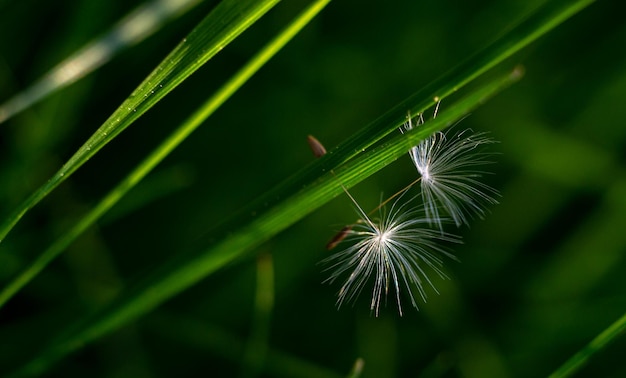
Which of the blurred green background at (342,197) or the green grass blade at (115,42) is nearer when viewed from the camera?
the green grass blade at (115,42)

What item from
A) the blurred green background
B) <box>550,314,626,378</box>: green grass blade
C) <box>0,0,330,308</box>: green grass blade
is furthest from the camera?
the blurred green background

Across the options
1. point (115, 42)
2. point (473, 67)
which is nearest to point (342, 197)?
point (115, 42)

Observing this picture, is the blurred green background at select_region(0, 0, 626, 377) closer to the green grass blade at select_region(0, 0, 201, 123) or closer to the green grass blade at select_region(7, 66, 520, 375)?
the green grass blade at select_region(7, 66, 520, 375)

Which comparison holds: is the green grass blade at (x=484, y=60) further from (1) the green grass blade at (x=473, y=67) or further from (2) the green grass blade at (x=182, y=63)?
(2) the green grass blade at (x=182, y=63)

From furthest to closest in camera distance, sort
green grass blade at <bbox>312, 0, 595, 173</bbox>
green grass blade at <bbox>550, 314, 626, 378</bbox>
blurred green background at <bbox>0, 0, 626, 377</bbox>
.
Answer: blurred green background at <bbox>0, 0, 626, 377</bbox>, green grass blade at <bbox>550, 314, 626, 378</bbox>, green grass blade at <bbox>312, 0, 595, 173</bbox>

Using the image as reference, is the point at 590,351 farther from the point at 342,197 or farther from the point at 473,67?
the point at 342,197

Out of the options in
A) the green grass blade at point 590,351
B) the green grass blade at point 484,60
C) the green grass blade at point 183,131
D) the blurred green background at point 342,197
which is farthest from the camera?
the blurred green background at point 342,197

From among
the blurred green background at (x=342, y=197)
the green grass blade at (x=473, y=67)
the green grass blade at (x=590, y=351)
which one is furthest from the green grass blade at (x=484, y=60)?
the blurred green background at (x=342, y=197)

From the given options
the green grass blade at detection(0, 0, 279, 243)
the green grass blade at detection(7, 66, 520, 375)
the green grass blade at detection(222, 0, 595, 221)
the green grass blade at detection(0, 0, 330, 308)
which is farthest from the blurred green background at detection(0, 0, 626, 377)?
the green grass blade at detection(222, 0, 595, 221)
